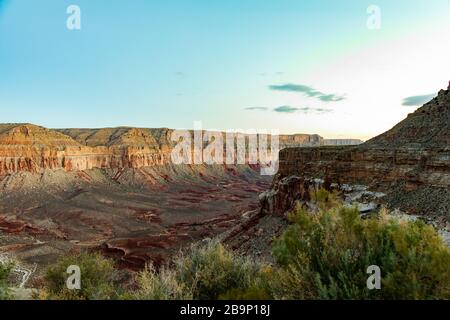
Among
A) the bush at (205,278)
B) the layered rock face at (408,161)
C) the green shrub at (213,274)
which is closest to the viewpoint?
the bush at (205,278)

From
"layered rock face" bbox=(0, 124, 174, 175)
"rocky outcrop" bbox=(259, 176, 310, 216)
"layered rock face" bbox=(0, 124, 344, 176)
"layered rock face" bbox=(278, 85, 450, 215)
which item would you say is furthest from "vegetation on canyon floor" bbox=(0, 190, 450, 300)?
"layered rock face" bbox=(0, 124, 344, 176)

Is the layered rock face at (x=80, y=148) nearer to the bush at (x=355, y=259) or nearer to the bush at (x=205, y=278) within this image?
the bush at (x=205, y=278)

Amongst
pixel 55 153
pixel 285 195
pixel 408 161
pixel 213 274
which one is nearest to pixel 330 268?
pixel 213 274

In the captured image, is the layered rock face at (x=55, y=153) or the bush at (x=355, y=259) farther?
the layered rock face at (x=55, y=153)

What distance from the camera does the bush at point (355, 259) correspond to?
8.32m

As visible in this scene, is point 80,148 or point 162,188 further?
point 162,188

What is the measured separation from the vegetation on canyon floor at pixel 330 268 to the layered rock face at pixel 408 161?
13.2 m

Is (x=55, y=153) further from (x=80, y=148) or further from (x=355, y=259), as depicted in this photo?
(x=355, y=259)

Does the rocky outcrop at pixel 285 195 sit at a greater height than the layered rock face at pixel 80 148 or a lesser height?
lesser

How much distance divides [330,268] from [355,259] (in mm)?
670

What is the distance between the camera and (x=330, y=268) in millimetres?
9289

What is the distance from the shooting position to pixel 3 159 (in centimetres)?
8481

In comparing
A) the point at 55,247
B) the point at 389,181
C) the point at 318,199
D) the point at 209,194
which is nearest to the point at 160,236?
the point at 55,247

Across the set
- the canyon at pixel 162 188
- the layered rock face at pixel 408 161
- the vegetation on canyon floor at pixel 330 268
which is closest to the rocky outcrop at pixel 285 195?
the canyon at pixel 162 188
